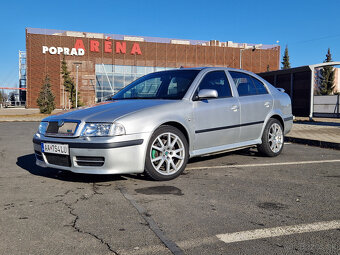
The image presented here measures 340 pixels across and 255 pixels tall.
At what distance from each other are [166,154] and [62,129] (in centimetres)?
133

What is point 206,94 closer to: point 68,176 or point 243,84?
point 243,84

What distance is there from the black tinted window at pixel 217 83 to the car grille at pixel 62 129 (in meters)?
1.95

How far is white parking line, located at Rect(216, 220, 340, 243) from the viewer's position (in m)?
2.46

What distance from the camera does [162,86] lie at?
5.17 metres

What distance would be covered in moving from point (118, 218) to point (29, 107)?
50.6 metres

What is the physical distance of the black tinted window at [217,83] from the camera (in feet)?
16.6

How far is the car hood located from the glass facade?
44302 millimetres

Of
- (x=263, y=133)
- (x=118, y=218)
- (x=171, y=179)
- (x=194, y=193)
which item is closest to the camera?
(x=118, y=218)

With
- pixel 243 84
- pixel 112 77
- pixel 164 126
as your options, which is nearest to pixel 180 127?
pixel 164 126

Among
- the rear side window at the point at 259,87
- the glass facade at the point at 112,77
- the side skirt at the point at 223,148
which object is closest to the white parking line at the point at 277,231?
the side skirt at the point at 223,148

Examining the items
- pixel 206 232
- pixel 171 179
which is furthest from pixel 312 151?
pixel 206 232

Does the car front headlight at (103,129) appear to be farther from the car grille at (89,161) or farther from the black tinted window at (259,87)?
the black tinted window at (259,87)

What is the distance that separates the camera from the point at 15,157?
20.5 feet

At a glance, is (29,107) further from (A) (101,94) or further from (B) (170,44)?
(B) (170,44)
